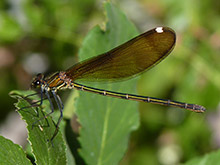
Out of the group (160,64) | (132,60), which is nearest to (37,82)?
(132,60)

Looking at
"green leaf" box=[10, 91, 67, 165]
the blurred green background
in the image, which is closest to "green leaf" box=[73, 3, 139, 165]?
"green leaf" box=[10, 91, 67, 165]

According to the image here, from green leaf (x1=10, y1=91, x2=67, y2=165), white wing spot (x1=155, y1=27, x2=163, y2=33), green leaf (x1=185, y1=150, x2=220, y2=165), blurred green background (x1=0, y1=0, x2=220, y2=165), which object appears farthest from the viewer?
blurred green background (x1=0, y1=0, x2=220, y2=165)

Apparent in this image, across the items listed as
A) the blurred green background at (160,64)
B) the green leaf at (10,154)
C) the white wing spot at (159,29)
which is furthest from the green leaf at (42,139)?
the blurred green background at (160,64)

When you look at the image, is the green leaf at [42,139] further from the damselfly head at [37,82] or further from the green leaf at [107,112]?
the damselfly head at [37,82]

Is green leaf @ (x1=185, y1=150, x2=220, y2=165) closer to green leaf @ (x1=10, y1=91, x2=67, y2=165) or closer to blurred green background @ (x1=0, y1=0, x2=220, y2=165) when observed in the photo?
green leaf @ (x1=10, y1=91, x2=67, y2=165)

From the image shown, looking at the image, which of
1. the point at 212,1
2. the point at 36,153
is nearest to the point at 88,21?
the point at 212,1

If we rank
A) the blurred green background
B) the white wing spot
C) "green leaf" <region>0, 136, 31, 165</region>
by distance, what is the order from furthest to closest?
1. the blurred green background
2. the white wing spot
3. "green leaf" <region>0, 136, 31, 165</region>

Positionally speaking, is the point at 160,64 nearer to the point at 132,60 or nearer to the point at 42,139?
the point at 132,60
